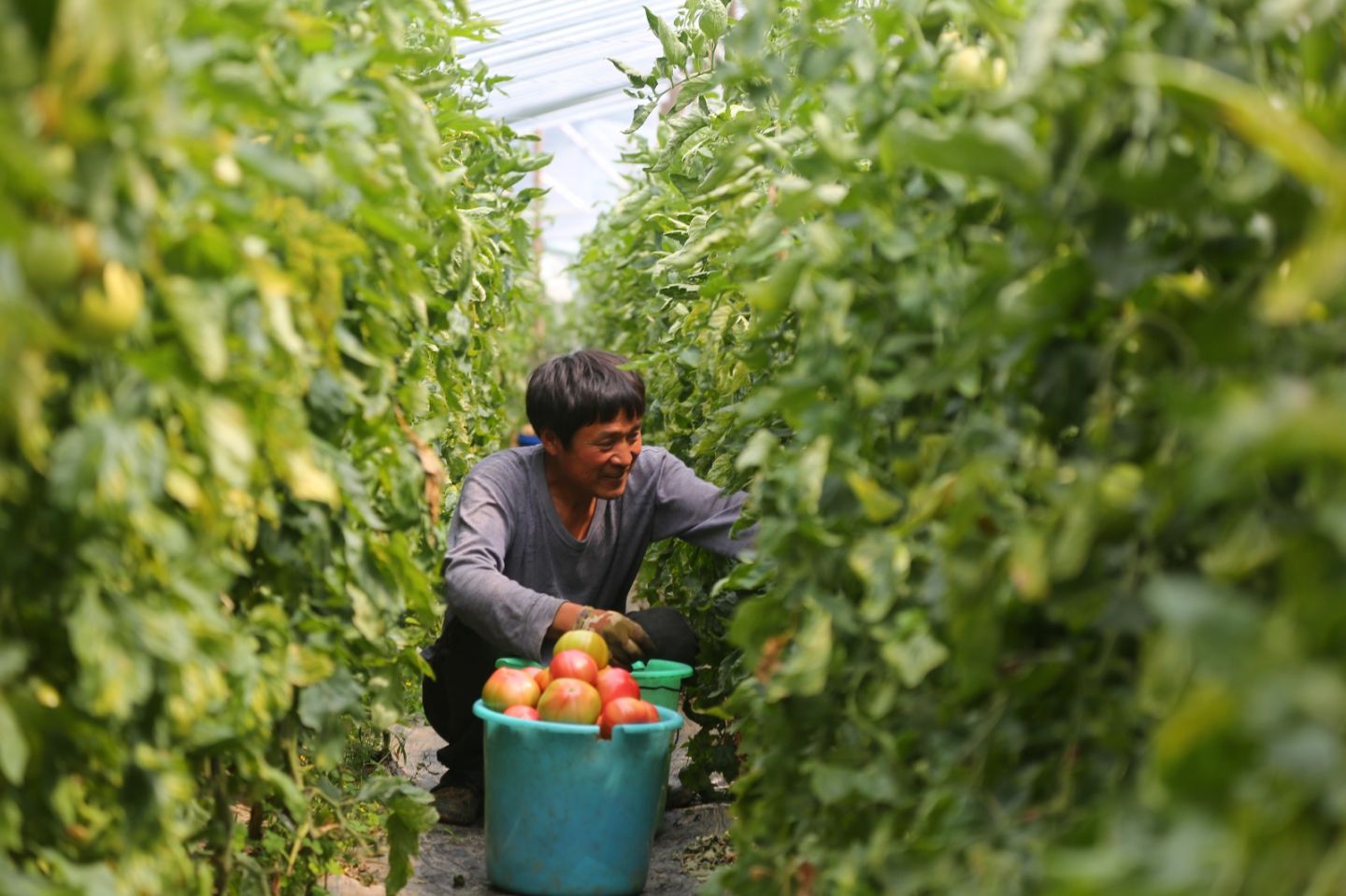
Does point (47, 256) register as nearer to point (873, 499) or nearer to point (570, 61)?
point (873, 499)

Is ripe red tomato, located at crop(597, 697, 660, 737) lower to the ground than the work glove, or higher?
lower

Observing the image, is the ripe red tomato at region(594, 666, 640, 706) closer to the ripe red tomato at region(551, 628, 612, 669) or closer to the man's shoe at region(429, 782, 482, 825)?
the ripe red tomato at region(551, 628, 612, 669)

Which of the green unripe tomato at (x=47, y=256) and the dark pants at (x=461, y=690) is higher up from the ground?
the green unripe tomato at (x=47, y=256)

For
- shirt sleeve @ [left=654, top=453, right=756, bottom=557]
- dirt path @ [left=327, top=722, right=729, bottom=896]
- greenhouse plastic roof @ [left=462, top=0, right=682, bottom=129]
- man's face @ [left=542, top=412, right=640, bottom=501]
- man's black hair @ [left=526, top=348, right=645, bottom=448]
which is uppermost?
greenhouse plastic roof @ [left=462, top=0, right=682, bottom=129]

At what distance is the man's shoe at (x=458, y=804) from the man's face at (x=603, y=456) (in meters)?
0.84

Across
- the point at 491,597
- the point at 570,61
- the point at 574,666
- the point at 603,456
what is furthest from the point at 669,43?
the point at 570,61

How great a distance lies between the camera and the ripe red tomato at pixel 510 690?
113 inches

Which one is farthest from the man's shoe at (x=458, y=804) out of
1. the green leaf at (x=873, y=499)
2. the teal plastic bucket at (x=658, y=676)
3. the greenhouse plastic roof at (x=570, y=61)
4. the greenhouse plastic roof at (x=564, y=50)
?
the greenhouse plastic roof at (x=564, y=50)

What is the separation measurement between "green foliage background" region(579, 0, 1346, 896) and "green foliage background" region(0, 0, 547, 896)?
51 centimetres

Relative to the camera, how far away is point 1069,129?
123cm

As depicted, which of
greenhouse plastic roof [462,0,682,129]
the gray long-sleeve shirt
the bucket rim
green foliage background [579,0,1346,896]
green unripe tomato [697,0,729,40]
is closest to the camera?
green foliage background [579,0,1346,896]

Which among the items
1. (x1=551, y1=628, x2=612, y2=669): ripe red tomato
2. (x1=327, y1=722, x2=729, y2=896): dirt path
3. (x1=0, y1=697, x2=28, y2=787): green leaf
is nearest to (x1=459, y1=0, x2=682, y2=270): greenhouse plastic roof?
(x1=551, y1=628, x2=612, y2=669): ripe red tomato

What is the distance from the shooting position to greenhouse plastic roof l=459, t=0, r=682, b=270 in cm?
705

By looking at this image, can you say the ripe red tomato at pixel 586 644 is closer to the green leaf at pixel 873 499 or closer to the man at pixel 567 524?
the man at pixel 567 524
